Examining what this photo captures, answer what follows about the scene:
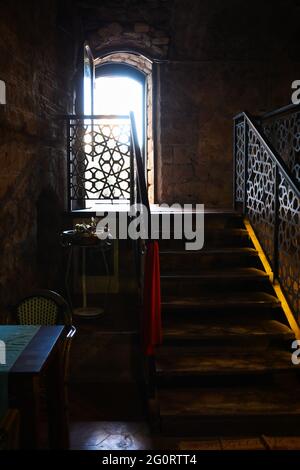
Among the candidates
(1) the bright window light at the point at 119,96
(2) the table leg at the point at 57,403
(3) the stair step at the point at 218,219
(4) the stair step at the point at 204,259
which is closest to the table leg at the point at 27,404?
(2) the table leg at the point at 57,403

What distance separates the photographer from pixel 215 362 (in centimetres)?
403

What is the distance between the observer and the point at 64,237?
17.1 feet

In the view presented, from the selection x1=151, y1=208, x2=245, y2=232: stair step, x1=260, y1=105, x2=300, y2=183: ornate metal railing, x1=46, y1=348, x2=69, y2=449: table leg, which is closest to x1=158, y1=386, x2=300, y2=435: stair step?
x1=46, y1=348, x2=69, y2=449: table leg

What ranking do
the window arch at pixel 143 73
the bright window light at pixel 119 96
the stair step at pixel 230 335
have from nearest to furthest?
the stair step at pixel 230 335 < the window arch at pixel 143 73 < the bright window light at pixel 119 96

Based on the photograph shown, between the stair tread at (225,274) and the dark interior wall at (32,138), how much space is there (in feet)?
4.46

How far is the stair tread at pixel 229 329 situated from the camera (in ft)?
13.9

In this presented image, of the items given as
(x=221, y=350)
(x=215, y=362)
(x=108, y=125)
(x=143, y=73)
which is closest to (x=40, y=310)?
(x=215, y=362)

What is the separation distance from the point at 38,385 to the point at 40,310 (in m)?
1.14

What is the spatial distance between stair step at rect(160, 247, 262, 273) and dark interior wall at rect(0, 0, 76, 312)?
133cm

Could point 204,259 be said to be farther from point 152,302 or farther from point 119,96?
point 119,96

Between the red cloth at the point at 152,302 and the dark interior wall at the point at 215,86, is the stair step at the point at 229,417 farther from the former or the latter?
the dark interior wall at the point at 215,86

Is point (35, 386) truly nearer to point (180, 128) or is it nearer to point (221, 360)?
point (221, 360)

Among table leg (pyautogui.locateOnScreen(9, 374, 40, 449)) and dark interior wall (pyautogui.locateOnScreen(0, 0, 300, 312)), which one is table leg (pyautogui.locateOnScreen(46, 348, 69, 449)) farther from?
dark interior wall (pyautogui.locateOnScreen(0, 0, 300, 312))
